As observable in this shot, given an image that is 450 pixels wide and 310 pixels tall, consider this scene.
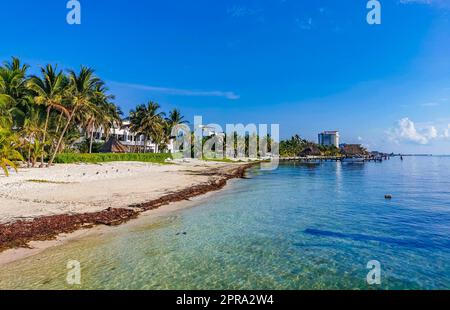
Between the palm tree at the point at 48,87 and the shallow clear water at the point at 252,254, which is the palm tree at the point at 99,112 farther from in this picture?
the shallow clear water at the point at 252,254

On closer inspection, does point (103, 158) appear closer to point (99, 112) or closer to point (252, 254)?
point (99, 112)

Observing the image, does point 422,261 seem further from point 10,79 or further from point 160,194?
point 10,79

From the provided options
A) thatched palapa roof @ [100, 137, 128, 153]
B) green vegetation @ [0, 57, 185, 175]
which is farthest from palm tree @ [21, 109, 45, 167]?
thatched palapa roof @ [100, 137, 128, 153]

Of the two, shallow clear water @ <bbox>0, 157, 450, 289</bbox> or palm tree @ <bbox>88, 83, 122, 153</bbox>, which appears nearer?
shallow clear water @ <bbox>0, 157, 450, 289</bbox>

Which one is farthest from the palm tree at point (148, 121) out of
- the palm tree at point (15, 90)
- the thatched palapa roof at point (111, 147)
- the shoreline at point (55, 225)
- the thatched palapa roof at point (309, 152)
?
the thatched palapa roof at point (309, 152)

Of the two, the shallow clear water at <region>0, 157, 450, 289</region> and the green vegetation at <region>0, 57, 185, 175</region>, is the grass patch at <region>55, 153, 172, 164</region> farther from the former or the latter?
the shallow clear water at <region>0, 157, 450, 289</region>

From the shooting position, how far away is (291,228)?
1355cm

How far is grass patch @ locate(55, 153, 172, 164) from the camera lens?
40.0 m

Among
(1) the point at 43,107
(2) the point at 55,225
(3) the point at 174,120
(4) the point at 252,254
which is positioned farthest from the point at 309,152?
(2) the point at 55,225

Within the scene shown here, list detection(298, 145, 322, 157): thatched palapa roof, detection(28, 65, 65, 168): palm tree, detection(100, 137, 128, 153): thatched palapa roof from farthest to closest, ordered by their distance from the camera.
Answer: detection(298, 145, 322, 157): thatched palapa roof → detection(100, 137, 128, 153): thatched palapa roof → detection(28, 65, 65, 168): palm tree
